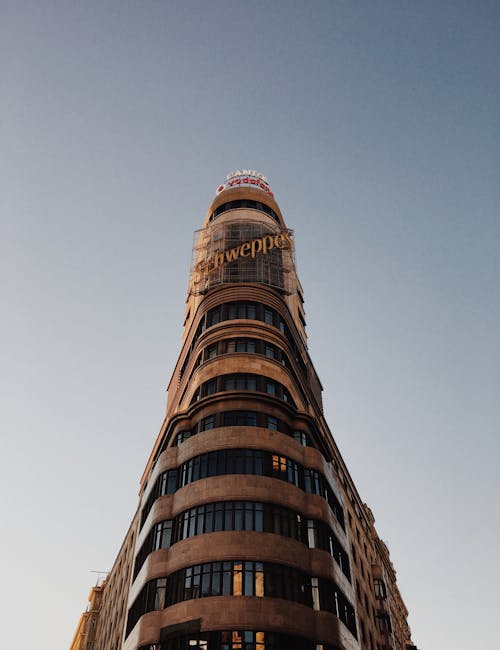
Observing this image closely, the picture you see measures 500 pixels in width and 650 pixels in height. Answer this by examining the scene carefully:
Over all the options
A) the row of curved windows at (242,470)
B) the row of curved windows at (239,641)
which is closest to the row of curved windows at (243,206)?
the row of curved windows at (242,470)

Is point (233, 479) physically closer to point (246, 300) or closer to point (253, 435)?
point (253, 435)

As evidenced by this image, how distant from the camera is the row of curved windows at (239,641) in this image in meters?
33.6

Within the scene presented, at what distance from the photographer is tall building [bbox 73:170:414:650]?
35.8 meters

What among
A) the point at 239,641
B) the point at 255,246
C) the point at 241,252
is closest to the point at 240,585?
the point at 239,641

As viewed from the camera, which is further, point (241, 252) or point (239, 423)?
point (241, 252)

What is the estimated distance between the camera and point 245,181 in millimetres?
74438

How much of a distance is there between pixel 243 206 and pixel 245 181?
7800mm

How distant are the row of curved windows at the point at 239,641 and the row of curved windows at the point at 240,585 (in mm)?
2174

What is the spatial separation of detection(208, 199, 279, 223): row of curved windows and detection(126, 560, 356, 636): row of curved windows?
42.5 m

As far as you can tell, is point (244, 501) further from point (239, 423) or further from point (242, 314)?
point (242, 314)

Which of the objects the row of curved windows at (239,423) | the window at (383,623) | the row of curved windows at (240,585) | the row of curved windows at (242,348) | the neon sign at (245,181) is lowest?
the row of curved windows at (240,585)

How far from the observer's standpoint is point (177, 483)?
43.9 metres

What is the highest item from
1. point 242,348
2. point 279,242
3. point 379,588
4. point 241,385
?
point 279,242

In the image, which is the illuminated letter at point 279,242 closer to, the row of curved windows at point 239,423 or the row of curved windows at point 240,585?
the row of curved windows at point 239,423
